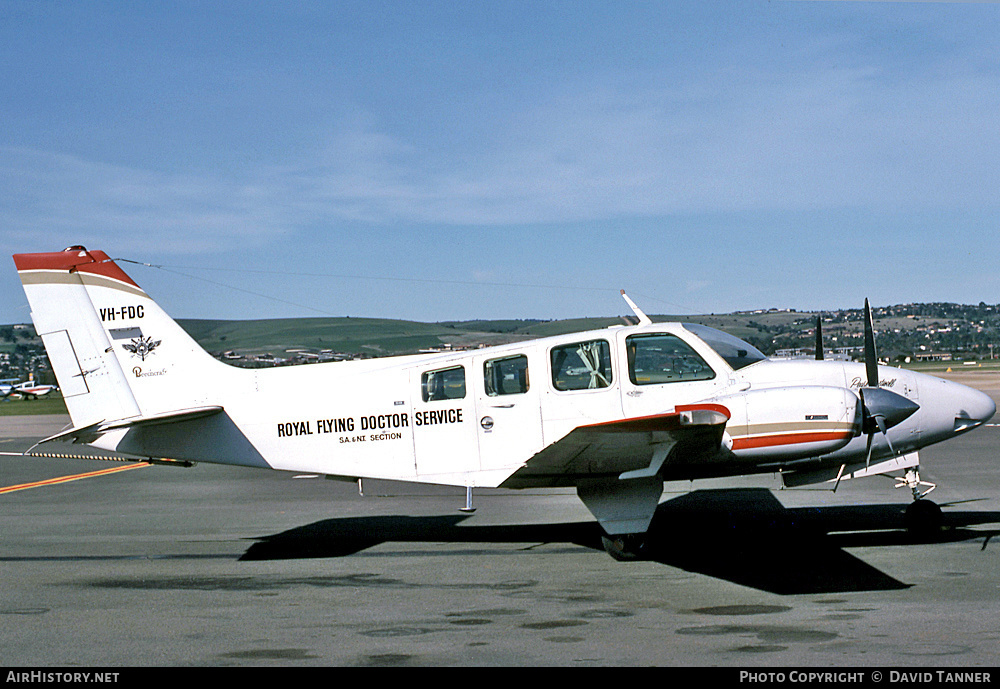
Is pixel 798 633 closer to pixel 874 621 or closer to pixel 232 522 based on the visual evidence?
pixel 874 621

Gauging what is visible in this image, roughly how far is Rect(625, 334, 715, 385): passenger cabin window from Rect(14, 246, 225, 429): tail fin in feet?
17.0

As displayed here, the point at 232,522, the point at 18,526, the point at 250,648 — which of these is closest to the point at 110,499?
the point at 18,526

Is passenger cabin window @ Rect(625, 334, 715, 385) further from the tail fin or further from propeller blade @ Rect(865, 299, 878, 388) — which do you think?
the tail fin

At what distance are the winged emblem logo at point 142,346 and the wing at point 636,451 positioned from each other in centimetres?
485

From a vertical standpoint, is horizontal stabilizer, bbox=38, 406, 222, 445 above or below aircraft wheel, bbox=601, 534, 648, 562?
above

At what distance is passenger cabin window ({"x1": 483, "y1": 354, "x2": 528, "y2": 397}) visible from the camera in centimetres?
969

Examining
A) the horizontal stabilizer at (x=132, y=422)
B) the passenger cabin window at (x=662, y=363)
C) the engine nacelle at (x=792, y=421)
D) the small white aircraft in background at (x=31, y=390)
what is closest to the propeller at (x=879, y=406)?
the engine nacelle at (x=792, y=421)

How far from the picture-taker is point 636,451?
29.0ft

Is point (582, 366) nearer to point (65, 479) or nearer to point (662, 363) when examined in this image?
point (662, 363)

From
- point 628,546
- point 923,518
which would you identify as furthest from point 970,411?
point 628,546

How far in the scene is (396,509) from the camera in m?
13.2

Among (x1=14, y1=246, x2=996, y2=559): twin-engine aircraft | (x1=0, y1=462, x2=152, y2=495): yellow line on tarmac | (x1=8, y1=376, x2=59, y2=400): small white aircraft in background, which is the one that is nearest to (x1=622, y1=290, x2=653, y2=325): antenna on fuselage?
(x1=14, y1=246, x2=996, y2=559): twin-engine aircraft

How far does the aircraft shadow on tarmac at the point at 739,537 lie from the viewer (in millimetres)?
8430

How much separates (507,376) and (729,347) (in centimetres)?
257
